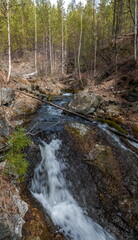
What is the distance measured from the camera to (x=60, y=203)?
14.6 feet

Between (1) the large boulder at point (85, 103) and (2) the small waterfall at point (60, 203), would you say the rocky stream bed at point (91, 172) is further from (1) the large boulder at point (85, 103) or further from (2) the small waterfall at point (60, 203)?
(1) the large boulder at point (85, 103)

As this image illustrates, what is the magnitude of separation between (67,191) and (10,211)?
2.02 meters

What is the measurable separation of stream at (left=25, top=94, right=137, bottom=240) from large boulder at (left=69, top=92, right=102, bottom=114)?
355 centimetres

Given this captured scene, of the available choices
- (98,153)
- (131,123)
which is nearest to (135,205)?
(98,153)

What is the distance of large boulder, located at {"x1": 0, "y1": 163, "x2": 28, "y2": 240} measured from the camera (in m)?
2.82

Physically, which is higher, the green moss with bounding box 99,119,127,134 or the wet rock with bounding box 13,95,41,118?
the wet rock with bounding box 13,95,41,118

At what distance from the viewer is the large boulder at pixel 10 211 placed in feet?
9.24

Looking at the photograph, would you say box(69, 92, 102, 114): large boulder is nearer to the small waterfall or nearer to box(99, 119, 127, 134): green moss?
box(99, 119, 127, 134): green moss

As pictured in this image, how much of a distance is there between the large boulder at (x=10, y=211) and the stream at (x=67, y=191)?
Answer: 80 centimetres

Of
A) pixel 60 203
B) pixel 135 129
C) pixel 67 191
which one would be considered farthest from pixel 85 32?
pixel 60 203

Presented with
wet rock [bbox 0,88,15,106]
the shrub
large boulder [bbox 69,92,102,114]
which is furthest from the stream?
wet rock [bbox 0,88,15,106]

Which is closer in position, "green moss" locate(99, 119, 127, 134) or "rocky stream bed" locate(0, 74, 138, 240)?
"rocky stream bed" locate(0, 74, 138, 240)

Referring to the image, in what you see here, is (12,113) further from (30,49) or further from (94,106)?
(30,49)

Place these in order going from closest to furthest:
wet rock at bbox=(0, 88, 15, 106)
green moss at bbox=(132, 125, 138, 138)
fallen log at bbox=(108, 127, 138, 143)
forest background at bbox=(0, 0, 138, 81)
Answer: fallen log at bbox=(108, 127, 138, 143)
green moss at bbox=(132, 125, 138, 138)
wet rock at bbox=(0, 88, 15, 106)
forest background at bbox=(0, 0, 138, 81)
